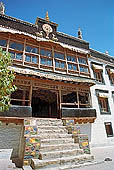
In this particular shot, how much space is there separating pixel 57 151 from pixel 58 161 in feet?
2.09

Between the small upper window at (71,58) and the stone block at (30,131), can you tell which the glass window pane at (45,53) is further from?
the stone block at (30,131)

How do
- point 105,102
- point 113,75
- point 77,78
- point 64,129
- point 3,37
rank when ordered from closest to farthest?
point 64,129 → point 3,37 → point 77,78 → point 105,102 → point 113,75

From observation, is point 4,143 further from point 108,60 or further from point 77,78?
point 108,60

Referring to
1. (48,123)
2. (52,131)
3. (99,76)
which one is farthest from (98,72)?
(52,131)

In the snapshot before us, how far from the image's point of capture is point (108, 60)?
15.2 metres

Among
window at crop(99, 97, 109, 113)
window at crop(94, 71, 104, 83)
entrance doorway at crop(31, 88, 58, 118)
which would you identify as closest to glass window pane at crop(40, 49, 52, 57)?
entrance doorway at crop(31, 88, 58, 118)

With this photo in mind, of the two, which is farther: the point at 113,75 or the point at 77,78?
the point at 113,75

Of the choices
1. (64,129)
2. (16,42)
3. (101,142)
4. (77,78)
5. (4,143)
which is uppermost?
(16,42)

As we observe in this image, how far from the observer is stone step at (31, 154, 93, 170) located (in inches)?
182

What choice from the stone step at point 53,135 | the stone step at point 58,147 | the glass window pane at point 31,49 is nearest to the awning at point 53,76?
the glass window pane at point 31,49

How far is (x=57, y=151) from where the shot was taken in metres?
5.53

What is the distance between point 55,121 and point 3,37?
7395 mm

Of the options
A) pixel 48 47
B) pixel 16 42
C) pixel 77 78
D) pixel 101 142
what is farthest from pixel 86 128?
pixel 16 42

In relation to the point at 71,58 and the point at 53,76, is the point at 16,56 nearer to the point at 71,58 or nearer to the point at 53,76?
the point at 53,76
